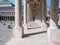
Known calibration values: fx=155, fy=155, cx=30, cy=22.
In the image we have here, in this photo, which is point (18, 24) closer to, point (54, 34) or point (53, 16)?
point (53, 16)

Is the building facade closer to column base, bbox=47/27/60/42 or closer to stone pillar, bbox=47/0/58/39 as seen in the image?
stone pillar, bbox=47/0/58/39

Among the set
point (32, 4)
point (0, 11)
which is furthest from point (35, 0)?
point (0, 11)

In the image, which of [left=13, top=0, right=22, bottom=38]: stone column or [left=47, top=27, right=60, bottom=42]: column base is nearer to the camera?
[left=47, top=27, right=60, bottom=42]: column base

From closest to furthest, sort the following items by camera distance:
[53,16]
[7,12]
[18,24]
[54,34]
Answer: [54,34] → [53,16] → [18,24] → [7,12]

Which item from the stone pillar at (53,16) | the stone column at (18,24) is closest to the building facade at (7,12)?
the stone column at (18,24)

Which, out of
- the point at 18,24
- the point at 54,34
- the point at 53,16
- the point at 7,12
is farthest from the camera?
the point at 7,12

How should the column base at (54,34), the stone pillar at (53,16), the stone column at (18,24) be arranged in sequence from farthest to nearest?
1. the stone column at (18,24)
2. the stone pillar at (53,16)
3. the column base at (54,34)

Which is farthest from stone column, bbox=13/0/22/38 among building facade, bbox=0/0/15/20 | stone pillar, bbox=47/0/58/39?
building facade, bbox=0/0/15/20

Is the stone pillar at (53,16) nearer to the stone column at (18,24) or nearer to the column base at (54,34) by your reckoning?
the column base at (54,34)

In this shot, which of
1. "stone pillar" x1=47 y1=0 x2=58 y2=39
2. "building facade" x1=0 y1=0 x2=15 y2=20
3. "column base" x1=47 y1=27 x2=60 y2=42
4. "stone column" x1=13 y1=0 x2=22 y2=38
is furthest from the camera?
"building facade" x1=0 y1=0 x2=15 y2=20

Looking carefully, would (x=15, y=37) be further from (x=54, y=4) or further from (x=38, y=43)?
(x=54, y=4)

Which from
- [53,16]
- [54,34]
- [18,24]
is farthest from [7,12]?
[54,34]

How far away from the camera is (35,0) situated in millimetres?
41344

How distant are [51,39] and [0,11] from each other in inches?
4077
